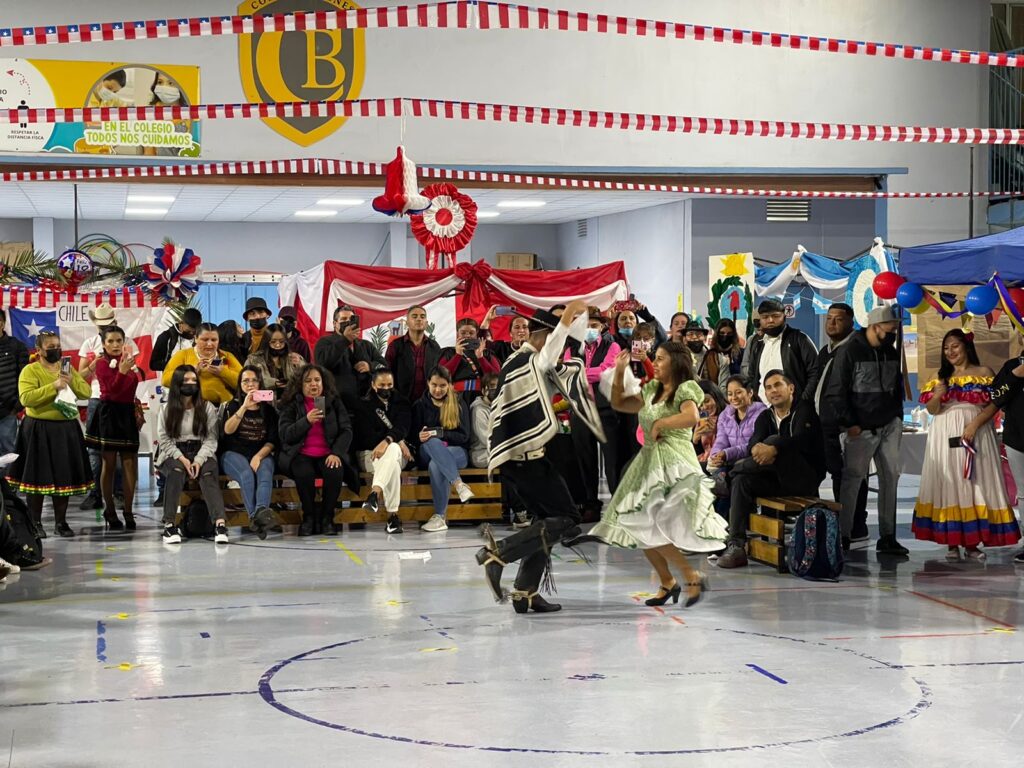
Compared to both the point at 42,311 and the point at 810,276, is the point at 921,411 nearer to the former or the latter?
the point at 810,276

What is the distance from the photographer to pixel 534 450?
275 inches

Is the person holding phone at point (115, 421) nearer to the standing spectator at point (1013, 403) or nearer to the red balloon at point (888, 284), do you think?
the red balloon at point (888, 284)

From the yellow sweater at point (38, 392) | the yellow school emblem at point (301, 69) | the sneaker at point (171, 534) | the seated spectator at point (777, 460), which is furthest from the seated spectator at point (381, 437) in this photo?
the yellow school emblem at point (301, 69)

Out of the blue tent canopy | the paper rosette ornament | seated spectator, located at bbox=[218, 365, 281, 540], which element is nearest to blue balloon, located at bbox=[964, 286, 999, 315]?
the blue tent canopy

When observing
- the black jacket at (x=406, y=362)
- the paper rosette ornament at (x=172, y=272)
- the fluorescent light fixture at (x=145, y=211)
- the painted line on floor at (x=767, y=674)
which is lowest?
the painted line on floor at (x=767, y=674)

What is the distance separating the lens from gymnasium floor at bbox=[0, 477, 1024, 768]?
4.65m

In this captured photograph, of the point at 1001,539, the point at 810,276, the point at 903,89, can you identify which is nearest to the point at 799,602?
the point at 1001,539

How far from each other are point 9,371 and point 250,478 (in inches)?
78.4

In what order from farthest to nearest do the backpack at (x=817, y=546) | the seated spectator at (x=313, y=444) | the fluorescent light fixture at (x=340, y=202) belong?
the fluorescent light fixture at (x=340, y=202) < the seated spectator at (x=313, y=444) < the backpack at (x=817, y=546)

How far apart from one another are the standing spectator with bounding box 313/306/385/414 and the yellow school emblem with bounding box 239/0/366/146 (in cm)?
571

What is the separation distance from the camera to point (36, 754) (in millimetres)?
4539

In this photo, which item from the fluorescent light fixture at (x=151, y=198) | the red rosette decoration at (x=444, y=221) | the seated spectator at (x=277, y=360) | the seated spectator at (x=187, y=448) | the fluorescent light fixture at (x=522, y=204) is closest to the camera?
the seated spectator at (x=187, y=448)

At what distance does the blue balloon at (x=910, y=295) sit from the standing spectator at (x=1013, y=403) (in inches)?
30.1

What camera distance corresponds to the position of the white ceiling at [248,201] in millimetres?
17297
